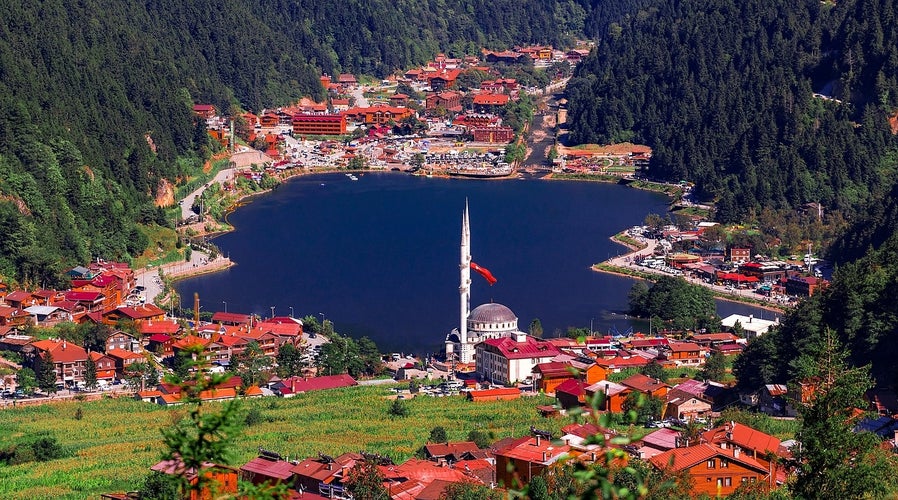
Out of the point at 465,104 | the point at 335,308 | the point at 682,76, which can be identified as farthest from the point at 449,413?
the point at 465,104

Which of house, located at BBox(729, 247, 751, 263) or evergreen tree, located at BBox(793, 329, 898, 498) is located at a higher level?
evergreen tree, located at BBox(793, 329, 898, 498)

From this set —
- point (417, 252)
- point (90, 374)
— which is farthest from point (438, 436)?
point (417, 252)

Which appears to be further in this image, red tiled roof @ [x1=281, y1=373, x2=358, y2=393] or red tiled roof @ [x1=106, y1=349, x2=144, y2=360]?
red tiled roof @ [x1=106, y1=349, x2=144, y2=360]

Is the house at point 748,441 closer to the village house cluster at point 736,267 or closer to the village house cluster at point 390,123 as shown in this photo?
the village house cluster at point 736,267

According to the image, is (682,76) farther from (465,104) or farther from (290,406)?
(290,406)

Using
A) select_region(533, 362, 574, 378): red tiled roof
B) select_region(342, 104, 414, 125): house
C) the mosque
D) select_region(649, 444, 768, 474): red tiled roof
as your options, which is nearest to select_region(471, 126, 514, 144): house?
select_region(342, 104, 414, 125): house

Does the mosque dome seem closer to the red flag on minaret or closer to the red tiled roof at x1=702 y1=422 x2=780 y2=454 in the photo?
the red flag on minaret
